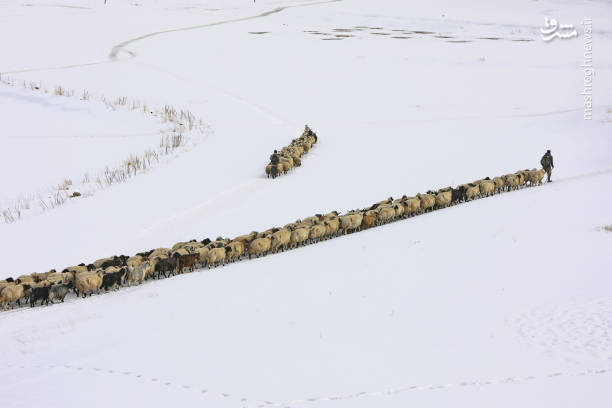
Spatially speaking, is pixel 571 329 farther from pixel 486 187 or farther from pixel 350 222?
pixel 486 187

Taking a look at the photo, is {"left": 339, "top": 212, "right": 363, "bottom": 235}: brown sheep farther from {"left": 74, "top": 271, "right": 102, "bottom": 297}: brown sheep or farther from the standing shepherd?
the standing shepherd

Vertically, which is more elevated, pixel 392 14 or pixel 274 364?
pixel 392 14

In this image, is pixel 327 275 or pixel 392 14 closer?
pixel 327 275

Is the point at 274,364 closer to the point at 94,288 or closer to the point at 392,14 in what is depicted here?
the point at 94,288

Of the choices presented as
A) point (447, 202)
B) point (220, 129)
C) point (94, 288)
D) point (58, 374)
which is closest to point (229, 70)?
point (220, 129)

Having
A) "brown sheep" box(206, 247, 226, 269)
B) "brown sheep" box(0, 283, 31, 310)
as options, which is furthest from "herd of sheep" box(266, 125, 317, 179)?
"brown sheep" box(0, 283, 31, 310)

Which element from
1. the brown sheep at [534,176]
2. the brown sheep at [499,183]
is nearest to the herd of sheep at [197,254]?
the brown sheep at [499,183]

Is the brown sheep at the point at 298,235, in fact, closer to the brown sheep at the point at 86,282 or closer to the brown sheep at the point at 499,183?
the brown sheep at the point at 86,282
